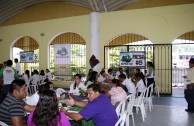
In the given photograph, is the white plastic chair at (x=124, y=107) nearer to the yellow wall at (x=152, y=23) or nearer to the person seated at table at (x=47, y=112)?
the person seated at table at (x=47, y=112)

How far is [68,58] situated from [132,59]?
3373 mm

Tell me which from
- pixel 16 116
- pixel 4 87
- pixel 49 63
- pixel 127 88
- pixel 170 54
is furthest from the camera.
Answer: pixel 49 63

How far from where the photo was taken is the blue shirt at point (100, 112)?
9.44ft

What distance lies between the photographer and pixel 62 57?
38.8 feet

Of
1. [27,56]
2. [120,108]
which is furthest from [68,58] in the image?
[120,108]

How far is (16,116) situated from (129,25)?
27.3 ft

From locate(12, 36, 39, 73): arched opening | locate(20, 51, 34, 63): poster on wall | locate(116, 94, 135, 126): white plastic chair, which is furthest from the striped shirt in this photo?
locate(12, 36, 39, 73): arched opening

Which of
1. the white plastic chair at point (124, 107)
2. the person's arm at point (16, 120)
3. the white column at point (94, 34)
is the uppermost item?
the white column at point (94, 34)

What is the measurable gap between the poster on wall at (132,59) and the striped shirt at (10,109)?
7.52 m

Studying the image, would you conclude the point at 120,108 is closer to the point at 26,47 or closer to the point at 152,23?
the point at 152,23

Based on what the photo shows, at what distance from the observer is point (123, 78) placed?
6.34 m

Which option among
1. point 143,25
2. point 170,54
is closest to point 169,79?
point 170,54

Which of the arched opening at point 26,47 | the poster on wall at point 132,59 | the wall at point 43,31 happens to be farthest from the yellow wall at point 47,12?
the poster on wall at point 132,59

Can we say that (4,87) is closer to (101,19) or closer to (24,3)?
Answer: (101,19)
